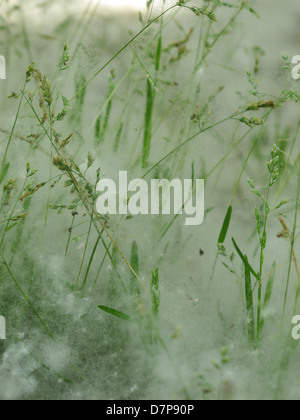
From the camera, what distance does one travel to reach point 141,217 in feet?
5.22

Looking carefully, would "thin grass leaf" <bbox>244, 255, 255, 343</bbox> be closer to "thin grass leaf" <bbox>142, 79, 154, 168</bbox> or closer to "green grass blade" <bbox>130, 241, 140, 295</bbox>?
"green grass blade" <bbox>130, 241, 140, 295</bbox>

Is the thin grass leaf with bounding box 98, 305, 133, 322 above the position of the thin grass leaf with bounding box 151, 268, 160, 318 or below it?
below

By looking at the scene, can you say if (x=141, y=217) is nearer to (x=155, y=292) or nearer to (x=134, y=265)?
(x=134, y=265)

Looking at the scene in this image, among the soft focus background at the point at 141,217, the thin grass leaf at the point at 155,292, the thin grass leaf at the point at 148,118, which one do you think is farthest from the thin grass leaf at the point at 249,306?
the thin grass leaf at the point at 148,118

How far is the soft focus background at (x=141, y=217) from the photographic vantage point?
1.37 m

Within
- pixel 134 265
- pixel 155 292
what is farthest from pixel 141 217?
pixel 155 292

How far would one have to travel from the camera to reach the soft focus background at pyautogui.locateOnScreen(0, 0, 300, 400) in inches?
53.9

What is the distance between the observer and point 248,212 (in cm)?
167

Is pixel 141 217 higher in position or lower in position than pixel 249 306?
higher

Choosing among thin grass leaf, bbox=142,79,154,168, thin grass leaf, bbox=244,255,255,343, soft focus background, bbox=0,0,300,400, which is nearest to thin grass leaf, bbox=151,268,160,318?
soft focus background, bbox=0,0,300,400

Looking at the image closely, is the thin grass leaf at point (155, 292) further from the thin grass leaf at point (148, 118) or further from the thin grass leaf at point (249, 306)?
the thin grass leaf at point (148, 118)
